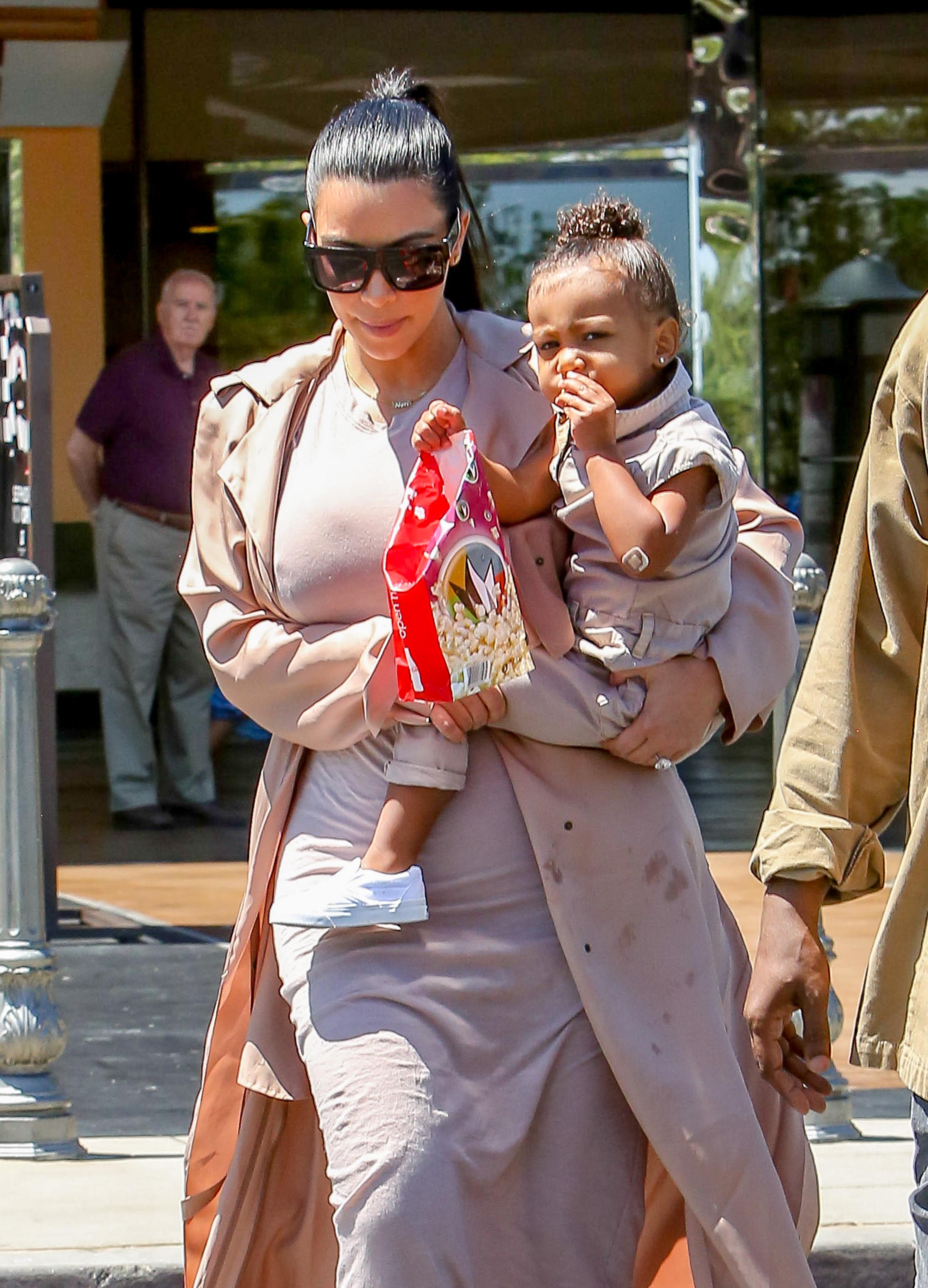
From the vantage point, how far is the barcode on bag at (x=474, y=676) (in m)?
2.61

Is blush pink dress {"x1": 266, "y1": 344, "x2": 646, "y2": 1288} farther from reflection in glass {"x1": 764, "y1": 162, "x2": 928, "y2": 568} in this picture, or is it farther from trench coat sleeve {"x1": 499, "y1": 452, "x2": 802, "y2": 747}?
reflection in glass {"x1": 764, "y1": 162, "x2": 928, "y2": 568}

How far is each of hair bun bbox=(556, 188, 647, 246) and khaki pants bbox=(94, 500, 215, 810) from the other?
6.65 metres

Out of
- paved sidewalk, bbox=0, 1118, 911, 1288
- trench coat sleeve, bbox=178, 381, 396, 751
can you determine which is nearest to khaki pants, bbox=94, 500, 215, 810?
paved sidewalk, bbox=0, 1118, 911, 1288

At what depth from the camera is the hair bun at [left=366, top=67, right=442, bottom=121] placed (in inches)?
117

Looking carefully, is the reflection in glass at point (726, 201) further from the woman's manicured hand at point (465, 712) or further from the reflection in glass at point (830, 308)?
the woman's manicured hand at point (465, 712)

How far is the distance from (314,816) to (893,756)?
2.58 feet

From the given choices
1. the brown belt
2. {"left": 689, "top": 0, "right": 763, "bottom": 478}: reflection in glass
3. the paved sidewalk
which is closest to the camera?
the paved sidewalk

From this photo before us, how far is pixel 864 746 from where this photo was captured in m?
2.46

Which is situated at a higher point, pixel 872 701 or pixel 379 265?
pixel 379 265

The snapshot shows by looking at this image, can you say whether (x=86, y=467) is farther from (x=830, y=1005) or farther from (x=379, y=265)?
(x=379, y=265)

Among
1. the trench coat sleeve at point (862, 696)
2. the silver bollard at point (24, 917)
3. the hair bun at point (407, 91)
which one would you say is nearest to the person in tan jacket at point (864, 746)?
the trench coat sleeve at point (862, 696)

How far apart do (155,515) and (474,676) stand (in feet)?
22.8

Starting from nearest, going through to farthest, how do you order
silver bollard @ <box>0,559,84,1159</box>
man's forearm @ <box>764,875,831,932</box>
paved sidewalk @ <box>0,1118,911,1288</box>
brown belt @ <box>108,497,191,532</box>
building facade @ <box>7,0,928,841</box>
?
man's forearm @ <box>764,875,831,932</box>, paved sidewalk @ <box>0,1118,911,1288</box>, silver bollard @ <box>0,559,84,1159</box>, brown belt @ <box>108,497,191,532</box>, building facade @ <box>7,0,928,841</box>

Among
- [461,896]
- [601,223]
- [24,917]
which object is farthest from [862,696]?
[24,917]
